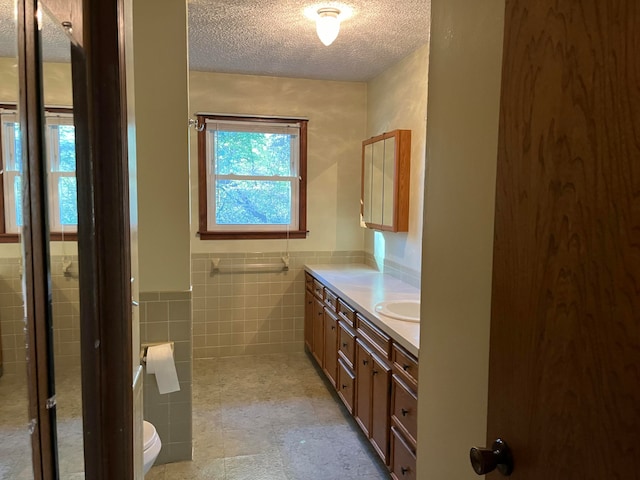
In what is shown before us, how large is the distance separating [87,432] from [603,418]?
1131 mm

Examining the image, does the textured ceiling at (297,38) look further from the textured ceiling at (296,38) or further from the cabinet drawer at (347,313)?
the cabinet drawer at (347,313)

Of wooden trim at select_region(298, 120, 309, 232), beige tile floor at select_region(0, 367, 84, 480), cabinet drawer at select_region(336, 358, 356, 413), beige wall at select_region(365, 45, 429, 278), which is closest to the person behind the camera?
beige tile floor at select_region(0, 367, 84, 480)

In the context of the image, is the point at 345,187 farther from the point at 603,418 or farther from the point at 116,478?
the point at 603,418

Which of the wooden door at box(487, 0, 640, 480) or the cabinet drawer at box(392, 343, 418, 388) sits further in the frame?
the cabinet drawer at box(392, 343, 418, 388)

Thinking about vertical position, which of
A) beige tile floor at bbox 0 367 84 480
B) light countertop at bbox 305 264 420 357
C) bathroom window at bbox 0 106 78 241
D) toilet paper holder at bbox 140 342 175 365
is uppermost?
bathroom window at bbox 0 106 78 241

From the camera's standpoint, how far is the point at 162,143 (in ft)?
7.70

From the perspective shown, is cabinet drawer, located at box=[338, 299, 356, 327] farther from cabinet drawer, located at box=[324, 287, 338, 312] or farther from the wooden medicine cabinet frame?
the wooden medicine cabinet frame

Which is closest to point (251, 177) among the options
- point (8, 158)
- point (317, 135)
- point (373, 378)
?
point (317, 135)

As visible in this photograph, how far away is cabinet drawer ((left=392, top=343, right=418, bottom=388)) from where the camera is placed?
200 centimetres

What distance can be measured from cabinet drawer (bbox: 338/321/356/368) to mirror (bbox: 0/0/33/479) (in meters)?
2.17

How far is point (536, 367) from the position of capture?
32.3 inches

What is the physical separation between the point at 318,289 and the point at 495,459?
2.82 metres

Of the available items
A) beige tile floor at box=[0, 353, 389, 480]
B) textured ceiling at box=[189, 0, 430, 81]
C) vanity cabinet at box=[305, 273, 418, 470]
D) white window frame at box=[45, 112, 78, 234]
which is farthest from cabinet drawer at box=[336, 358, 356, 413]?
white window frame at box=[45, 112, 78, 234]

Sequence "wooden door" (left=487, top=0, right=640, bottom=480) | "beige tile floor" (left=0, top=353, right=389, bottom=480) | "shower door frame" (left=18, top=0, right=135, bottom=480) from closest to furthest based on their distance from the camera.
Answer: "wooden door" (left=487, top=0, right=640, bottom=480), "shower door frame" (left=18, top=0, right=135, bottom=480), "beige tile floor" (left=0, top=353, right=389, bottom=480)
